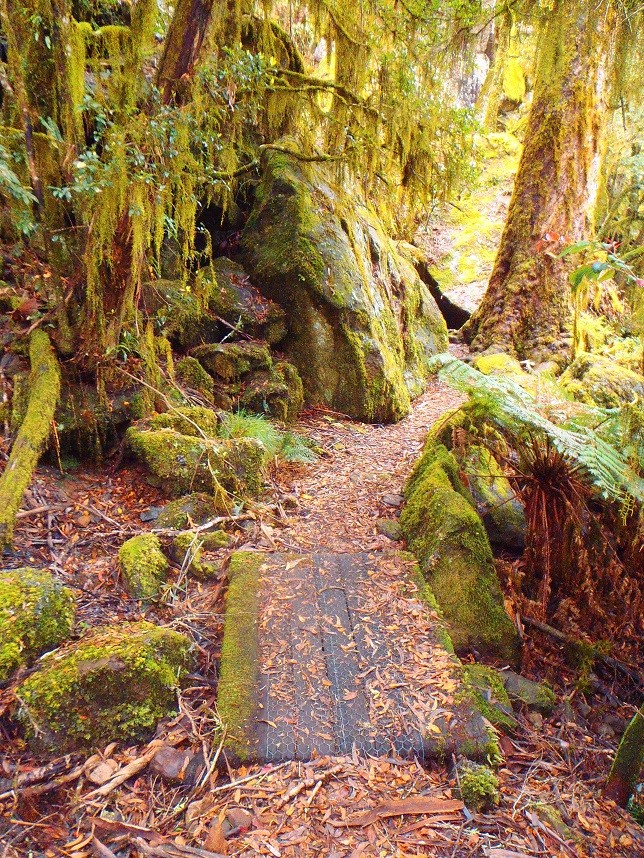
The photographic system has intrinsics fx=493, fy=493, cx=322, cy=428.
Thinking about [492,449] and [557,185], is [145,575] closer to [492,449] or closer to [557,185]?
[492,449]

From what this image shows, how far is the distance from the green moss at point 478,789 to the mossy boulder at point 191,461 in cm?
234

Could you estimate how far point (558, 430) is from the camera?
3061mm

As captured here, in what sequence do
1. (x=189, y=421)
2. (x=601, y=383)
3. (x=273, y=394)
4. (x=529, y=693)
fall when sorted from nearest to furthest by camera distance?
(x=529, y=693) → (x=189, y=421) → (x=273, y=394) → (x=601, y=383)

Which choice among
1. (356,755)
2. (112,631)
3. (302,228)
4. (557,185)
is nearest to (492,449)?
(356,755)

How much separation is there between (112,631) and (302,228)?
4.88m

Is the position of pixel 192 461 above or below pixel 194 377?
below

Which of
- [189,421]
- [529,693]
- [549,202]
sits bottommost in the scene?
[529,693]

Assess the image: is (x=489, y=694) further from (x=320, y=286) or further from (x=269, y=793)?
(x=320, y=286)

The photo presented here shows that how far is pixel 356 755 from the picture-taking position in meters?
2.05

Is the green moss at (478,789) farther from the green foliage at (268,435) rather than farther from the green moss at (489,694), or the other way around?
the green foliage at (268,435)

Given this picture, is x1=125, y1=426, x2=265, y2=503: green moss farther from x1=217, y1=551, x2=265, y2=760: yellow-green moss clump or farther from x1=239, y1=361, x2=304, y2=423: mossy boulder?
x1=239, y1=361, x2=304, y2=423: mossy boulder

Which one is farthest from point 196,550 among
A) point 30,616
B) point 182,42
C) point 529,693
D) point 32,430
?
point 182,42

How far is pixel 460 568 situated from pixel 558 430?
1.05 meters

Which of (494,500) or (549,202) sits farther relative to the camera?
(549,202)
